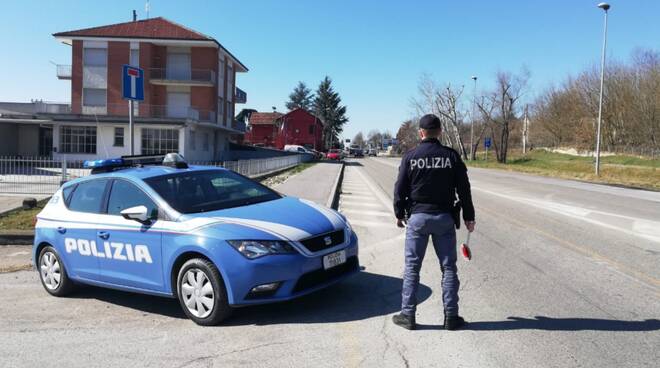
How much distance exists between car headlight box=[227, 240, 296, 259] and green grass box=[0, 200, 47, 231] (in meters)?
7.07

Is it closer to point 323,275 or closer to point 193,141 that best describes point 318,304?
point 323,275

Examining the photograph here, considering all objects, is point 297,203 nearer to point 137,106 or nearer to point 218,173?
point 218,173

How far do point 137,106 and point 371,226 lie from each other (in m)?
38.3

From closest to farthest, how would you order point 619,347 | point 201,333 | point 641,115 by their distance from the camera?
point 619,347
point 201,333
point 641,115

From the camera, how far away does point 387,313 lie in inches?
206

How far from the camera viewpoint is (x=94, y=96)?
44.1 meters

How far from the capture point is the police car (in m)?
4.86

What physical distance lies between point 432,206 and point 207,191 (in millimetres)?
2688

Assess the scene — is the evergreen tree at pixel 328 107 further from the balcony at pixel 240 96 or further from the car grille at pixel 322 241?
the car grille at pixel 322 241

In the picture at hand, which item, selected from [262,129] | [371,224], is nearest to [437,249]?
[371,224]

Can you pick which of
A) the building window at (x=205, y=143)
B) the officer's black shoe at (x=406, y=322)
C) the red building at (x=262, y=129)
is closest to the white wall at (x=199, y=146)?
the building window at (x=205, y=143)

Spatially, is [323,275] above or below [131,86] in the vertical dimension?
below

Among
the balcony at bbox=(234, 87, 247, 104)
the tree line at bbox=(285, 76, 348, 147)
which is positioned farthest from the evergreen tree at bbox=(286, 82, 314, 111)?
the balcony at bbox=(234, 87, 247, 104)

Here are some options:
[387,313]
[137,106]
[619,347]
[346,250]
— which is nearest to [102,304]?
[346,250]
